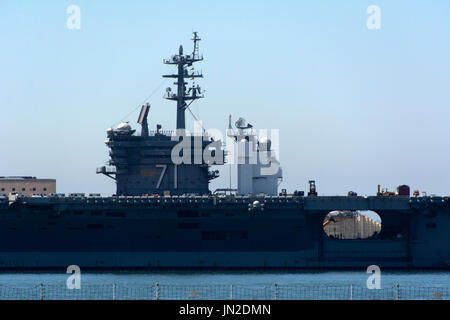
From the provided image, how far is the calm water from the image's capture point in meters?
31.4

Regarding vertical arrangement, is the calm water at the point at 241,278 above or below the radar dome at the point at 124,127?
below

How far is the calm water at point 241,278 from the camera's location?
31422 millimetres

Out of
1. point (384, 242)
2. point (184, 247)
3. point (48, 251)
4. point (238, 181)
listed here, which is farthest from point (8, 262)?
point (384, 242)

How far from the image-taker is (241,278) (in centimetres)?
3322

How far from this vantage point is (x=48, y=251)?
37719 mm

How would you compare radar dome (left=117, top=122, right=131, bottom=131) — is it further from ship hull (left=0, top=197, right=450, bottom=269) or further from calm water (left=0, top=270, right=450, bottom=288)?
calm water (left=0, top=270, right=450, bottom=288)

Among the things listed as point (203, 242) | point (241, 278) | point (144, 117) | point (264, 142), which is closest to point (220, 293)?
point (241, 278)

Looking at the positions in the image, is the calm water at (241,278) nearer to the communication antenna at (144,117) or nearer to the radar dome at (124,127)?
the radar dome at (124,127)

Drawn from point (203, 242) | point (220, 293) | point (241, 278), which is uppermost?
point (203, 242)

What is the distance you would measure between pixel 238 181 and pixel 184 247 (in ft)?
19.1

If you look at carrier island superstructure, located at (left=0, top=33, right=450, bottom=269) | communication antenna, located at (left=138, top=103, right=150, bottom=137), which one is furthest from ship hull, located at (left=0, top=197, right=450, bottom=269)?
communication antenna, located at (left=138, top=103, right=150, bottom=137)

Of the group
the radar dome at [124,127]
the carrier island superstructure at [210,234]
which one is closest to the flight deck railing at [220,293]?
the carrier island superstructure at [210,234]

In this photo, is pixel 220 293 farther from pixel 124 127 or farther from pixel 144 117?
pixel 144 117
